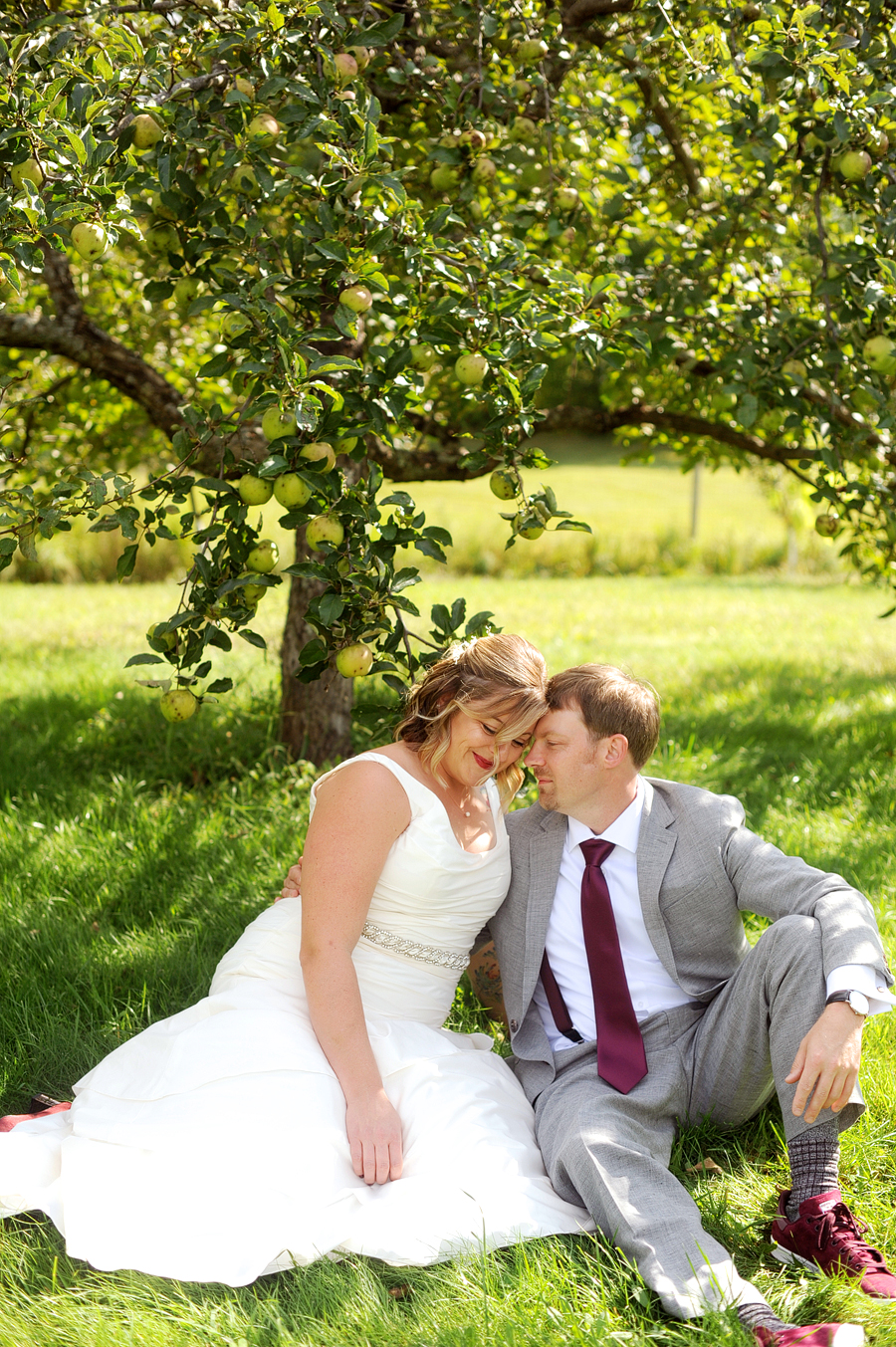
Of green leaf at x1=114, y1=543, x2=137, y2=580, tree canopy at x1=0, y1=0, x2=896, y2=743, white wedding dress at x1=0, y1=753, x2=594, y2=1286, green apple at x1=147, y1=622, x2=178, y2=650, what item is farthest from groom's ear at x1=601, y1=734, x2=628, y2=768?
green leaf at x1=114, y1=543, x2=137, y2=580

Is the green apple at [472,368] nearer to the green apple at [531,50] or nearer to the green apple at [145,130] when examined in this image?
the green apple at [145,130]

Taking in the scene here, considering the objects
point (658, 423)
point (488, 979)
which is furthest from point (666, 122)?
point (488, 979)

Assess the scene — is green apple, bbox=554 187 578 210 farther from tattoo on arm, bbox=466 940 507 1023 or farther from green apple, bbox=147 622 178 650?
tattoo on arm, bbox=466 940 507 1023

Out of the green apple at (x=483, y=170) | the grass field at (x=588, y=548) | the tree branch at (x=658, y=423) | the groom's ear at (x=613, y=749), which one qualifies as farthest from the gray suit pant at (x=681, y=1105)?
the grass field at (x=588, y=548)

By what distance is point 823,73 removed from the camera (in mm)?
2678

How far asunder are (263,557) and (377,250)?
738mm

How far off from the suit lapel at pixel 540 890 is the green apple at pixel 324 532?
0.84m

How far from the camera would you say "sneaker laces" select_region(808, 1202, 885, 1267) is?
190cm

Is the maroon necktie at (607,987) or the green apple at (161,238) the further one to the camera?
the green apple at (161,238)

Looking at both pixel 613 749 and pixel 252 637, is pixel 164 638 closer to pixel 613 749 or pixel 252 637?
pixel 252 637

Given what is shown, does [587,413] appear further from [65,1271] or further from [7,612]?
[7,612]

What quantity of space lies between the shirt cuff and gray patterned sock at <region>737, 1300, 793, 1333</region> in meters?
0.53

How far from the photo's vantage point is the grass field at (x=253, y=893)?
5.93 feet

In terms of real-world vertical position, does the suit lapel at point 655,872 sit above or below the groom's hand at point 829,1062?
above
